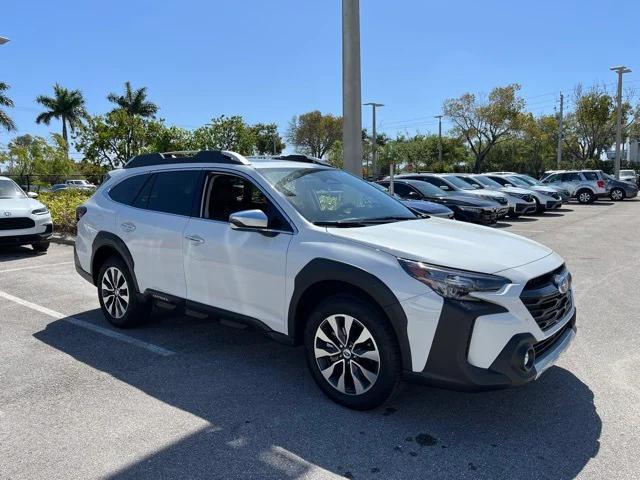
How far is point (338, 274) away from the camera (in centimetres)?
354

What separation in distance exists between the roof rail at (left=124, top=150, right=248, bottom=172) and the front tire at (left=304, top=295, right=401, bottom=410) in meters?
1.63

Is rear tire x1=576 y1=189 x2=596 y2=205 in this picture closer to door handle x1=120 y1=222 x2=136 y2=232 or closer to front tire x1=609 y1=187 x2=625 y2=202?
front tire x1=609 y1=187 x2=625 y2=202

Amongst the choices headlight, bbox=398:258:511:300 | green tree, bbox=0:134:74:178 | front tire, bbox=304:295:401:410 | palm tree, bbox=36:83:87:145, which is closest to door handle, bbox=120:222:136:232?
front tire, bbox=304:295:401:410

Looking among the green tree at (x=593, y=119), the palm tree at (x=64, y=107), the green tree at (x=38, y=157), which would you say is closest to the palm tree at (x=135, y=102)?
the palm tree at (x=64, y=107)

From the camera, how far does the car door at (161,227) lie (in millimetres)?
4750

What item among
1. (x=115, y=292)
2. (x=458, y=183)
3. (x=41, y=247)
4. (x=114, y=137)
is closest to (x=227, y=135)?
(x=114, y=137)

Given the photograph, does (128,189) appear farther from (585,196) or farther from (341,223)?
(585,196)

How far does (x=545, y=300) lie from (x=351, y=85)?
777 centimetres

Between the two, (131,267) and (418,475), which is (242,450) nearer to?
(418,475)

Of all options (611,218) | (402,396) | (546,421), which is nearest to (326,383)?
(402,396)

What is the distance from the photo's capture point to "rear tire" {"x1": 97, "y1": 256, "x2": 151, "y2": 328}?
5340mm

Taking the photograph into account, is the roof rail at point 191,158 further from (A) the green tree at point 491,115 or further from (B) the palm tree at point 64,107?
(B) the palm tree at point 64,107

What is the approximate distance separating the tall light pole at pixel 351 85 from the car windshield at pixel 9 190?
7.14m

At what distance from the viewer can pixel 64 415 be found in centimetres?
366
